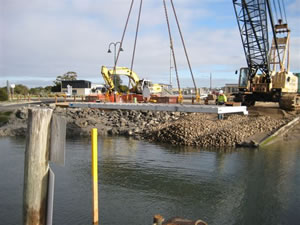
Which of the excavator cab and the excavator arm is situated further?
the excavator arm

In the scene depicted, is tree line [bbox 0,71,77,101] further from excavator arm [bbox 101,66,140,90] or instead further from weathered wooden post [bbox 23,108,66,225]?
weathered wooden post [bbox 23,108,66,225]

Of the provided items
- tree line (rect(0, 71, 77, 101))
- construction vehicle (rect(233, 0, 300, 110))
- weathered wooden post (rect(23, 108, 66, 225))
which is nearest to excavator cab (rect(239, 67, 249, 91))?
construction vehicle (rect(233, 0, 300, 110))

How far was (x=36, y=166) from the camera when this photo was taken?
15.7ft

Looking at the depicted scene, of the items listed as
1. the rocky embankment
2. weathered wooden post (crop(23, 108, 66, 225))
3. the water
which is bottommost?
the water

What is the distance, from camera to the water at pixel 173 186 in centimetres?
817

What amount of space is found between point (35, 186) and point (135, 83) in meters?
28.3

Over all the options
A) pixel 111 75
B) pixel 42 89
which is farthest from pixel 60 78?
pixel 111 75

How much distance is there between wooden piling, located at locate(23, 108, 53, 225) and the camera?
185 inches

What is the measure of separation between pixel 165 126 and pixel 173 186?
1065cm

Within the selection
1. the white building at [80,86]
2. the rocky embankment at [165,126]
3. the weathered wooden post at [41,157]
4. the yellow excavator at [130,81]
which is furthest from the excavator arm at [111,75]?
the white building at [80,86]

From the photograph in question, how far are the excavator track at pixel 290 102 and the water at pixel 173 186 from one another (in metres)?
6.71

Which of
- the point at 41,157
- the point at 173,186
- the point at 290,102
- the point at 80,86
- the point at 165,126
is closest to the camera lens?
the point at 41,157

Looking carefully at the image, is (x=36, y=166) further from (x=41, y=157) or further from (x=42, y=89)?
(x=42, y=89)

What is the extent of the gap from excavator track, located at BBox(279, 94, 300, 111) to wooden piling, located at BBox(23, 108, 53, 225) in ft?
69.3
